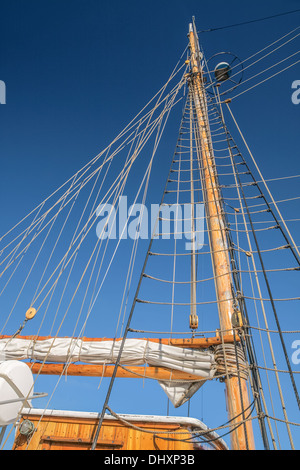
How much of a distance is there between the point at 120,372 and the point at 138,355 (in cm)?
35

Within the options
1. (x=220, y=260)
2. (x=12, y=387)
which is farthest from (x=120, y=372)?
(x=220, y=260)

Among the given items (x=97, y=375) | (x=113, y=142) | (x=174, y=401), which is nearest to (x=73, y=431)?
(x=97, y=375)

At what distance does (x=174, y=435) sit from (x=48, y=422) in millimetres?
1399

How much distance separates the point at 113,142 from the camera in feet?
22.6

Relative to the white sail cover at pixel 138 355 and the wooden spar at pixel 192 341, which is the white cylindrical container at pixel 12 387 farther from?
the wooden spar at pixel 192 341

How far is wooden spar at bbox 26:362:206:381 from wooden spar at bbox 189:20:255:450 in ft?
2.07

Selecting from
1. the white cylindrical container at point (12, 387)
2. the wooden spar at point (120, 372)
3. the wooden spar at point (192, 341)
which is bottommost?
the white cylindrical container at point (12, 387)

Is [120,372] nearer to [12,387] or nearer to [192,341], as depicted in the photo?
[192,341]

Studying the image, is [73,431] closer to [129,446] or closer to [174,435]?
[129,446]

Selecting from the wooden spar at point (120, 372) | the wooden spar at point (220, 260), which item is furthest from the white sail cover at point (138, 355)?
the wooden spar at point (220, 260)

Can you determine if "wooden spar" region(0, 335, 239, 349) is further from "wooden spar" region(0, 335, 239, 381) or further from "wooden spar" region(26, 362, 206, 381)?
"wooden spar" region(26, 362, 206, 381)

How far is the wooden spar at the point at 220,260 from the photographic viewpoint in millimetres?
3279

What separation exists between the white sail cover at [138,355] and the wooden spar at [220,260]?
46cm

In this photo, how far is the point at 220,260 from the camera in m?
4.95
